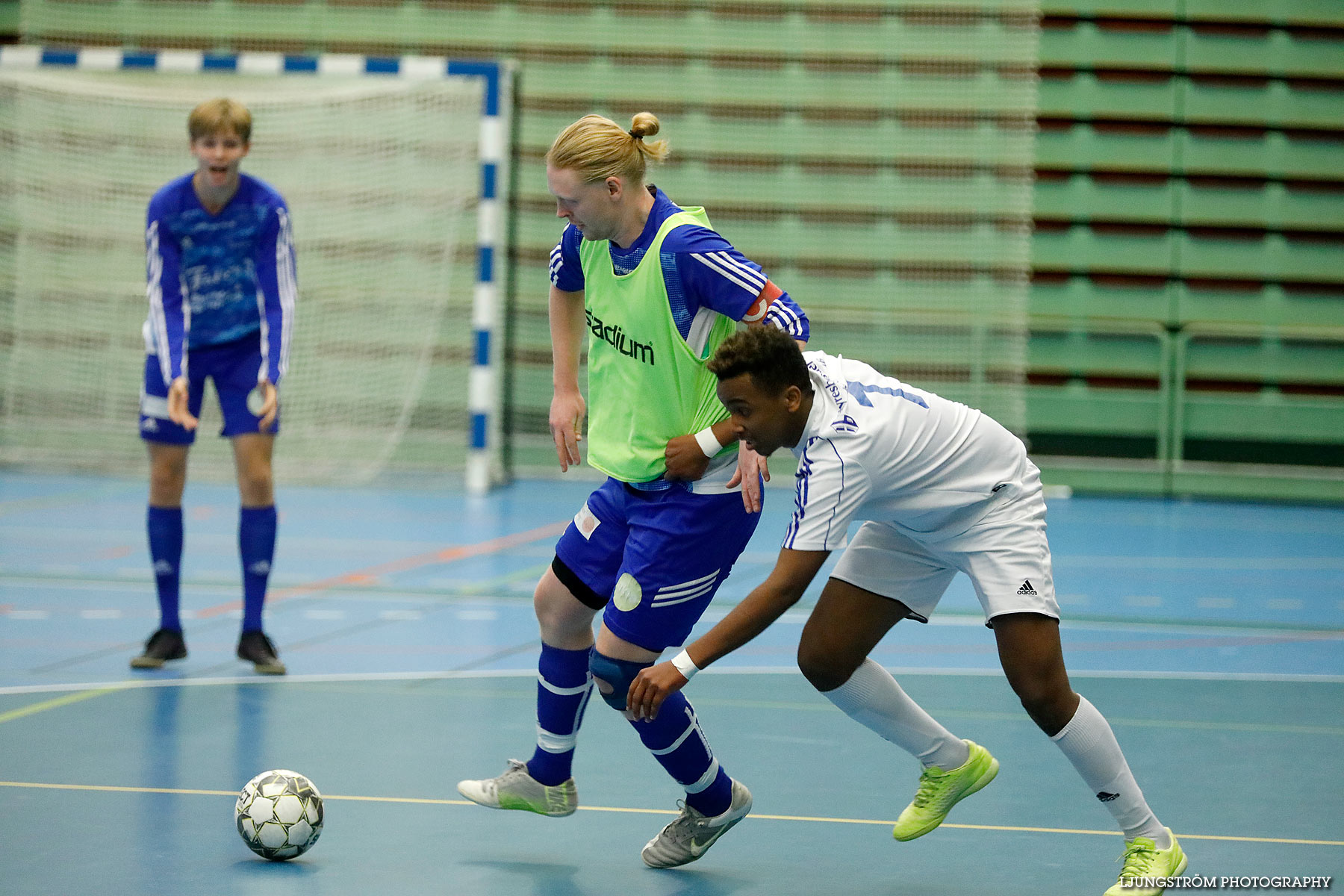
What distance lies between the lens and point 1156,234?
11570 millimetres

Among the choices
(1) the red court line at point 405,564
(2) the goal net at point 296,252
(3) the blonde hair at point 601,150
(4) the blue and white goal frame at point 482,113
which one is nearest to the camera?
(3) the blonde hair at point 601,150

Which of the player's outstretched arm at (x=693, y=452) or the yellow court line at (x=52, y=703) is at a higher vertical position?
the player's outstretched arm at (x=693, y=452)

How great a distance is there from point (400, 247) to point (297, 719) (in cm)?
737

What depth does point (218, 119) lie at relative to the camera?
5062 millimetres

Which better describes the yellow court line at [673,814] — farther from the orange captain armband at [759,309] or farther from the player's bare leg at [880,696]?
the orange captain armband at [759,309]

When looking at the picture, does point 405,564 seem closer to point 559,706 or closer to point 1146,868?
point 559,706

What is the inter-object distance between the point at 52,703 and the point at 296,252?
276 inches

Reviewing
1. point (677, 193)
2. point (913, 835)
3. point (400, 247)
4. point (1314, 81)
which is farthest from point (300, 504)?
point (1314, 81)

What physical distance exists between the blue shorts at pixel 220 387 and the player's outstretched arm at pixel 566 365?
1.91 metres

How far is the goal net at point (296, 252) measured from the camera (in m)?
11.4

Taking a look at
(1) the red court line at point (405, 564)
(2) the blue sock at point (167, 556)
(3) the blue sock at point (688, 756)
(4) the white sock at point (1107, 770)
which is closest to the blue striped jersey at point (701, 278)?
(3) the blue sock at point (688, 756)

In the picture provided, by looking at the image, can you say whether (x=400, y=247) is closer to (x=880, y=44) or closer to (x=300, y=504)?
(x=300, y=504)

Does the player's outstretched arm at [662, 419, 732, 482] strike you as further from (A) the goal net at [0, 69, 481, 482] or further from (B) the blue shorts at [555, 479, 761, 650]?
(A) the goal net at [0, 69, 481, 482]

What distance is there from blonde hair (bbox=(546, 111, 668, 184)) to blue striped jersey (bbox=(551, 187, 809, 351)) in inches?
4.8
